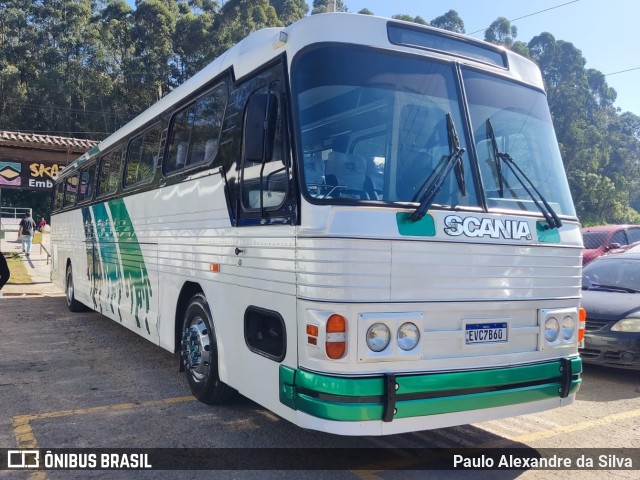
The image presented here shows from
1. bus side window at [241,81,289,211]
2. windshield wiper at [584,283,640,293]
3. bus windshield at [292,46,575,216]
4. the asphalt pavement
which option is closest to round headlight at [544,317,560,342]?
bus windshield at [292,46,575,216]

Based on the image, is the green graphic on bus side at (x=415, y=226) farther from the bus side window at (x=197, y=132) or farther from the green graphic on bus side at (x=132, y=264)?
the green graphic on bus side at (x=132, y=264)

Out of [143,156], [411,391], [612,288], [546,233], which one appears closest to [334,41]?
[546,233]

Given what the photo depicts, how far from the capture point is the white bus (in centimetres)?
365

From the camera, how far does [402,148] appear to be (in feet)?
13.2

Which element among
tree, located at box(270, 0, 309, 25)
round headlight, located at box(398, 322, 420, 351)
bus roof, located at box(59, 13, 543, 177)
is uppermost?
tree, located at box(270, 0, 309, 25)

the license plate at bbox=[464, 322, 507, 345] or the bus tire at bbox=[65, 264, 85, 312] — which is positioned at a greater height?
the license plate at bbox=[464, 322, 507, 345]

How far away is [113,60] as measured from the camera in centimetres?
4766

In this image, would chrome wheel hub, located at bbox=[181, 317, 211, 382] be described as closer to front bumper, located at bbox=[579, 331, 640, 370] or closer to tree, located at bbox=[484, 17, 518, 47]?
front bumper, located at bbox=[579, 331, 640, 370]

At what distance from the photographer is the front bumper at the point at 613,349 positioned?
22.2 ft

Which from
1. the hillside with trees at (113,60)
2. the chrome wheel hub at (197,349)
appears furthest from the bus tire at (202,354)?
the hillside with trees at (113,60)

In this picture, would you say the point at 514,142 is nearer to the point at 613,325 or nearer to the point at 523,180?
the point at 523,180

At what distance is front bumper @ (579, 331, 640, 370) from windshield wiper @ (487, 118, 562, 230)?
320 cm

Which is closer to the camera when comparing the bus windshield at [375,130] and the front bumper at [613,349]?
the bus windshield at [375,130]

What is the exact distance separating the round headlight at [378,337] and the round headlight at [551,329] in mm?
1477
